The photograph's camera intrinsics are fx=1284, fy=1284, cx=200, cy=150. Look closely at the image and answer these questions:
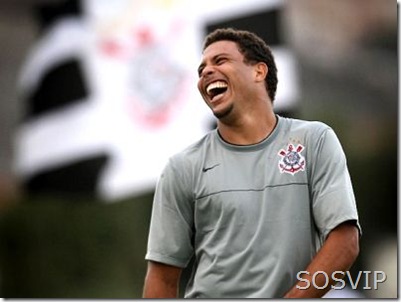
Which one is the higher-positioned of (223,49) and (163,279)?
(223,49)

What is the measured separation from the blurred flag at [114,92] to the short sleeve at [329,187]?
1.65 m

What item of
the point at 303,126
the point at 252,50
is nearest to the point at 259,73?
the point at 252,50

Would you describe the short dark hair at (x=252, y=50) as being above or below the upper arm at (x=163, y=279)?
above

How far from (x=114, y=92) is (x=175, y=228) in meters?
2.22

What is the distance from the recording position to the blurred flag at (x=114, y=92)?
4.59 m

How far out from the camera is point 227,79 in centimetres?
289

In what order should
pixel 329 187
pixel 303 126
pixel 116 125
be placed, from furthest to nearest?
pixel 116 125, pixel 303 126, pixel 329 187

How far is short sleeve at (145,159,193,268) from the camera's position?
2.81 meters

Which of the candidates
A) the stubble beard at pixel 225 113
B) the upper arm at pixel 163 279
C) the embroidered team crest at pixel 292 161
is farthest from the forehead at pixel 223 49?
the upper arm at pixel 163 279

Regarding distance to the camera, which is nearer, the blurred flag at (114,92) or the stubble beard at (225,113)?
the stubble beard at (225,113)

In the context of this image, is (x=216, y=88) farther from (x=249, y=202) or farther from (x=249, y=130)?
(x=249, y=202)

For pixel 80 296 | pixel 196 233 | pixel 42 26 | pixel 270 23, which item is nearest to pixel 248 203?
pixel 196 233

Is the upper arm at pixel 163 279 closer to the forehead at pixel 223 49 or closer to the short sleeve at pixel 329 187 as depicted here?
the short sleeve at pixel 329 187

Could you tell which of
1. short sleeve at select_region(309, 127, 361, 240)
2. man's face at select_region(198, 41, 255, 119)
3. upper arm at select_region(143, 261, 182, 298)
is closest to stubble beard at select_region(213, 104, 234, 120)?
man's face at select_region(198, 41, 255, 119)
